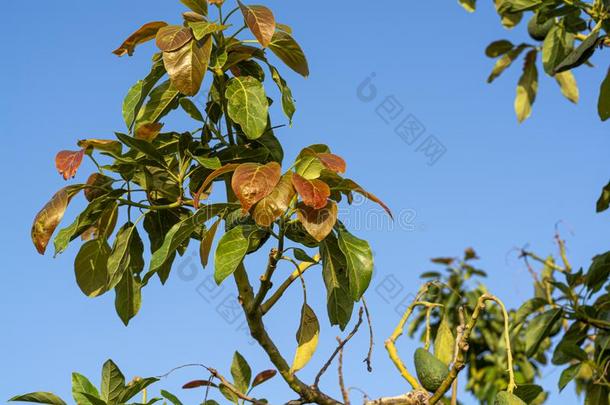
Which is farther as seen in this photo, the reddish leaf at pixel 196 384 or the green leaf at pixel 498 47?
A: the green leaf at pixel 498 47

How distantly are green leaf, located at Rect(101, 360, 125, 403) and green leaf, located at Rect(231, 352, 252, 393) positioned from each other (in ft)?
0.74

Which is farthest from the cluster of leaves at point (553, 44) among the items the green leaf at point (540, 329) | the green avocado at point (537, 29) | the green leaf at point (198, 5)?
the green leaf at point (198, 5)

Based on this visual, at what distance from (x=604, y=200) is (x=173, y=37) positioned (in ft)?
5.43

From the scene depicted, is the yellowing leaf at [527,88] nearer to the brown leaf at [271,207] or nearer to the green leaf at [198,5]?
the green leaf at [198,5]

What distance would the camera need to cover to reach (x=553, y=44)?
8.67ft

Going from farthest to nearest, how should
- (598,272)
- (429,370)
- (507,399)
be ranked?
(598,272), (429,370), (507,399)

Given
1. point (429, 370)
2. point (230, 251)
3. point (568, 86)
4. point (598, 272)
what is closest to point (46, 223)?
point (230, 251)

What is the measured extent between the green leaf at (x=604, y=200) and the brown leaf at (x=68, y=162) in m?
1.73

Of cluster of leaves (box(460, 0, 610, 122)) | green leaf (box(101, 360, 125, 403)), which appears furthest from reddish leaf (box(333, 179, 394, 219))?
cluster of leaves (box(460, 0, 610, 122))

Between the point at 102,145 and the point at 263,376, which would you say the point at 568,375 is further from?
the point at 102,145

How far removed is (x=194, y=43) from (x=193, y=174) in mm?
240

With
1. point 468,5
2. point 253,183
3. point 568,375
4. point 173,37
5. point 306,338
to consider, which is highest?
point 468,5

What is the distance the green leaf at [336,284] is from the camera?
134cm

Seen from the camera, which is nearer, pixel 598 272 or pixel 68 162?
pixel 68 162
